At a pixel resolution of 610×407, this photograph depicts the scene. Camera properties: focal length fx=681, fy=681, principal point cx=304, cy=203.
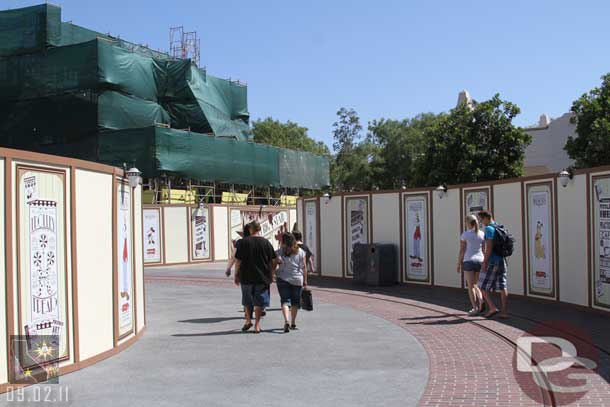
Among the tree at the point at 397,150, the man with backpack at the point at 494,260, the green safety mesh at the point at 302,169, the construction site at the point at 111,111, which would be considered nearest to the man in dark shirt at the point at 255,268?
the man with backpack at the point at 494,260

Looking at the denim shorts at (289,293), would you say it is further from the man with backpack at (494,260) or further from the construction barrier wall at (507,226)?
the construction barrier wall at (507,226)

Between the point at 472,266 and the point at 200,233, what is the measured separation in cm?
1790

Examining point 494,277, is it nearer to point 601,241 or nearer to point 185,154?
point 601,241

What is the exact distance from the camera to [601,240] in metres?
11.2

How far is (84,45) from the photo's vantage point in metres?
36.1

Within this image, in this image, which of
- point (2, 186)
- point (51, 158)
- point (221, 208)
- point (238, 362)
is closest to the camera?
point (2, 186)

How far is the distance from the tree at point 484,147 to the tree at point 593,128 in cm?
279

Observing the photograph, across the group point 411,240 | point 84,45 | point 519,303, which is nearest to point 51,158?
point 519,303

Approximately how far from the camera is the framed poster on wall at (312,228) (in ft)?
65.9

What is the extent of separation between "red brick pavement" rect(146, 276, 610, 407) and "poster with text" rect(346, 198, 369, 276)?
172 inches

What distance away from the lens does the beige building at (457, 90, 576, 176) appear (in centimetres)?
4722

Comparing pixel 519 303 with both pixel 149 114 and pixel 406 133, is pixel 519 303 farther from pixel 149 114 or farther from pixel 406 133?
pixel 406 133

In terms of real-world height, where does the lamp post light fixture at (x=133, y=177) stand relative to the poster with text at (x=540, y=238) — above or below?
above

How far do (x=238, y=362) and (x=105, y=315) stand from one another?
1.78 metres
